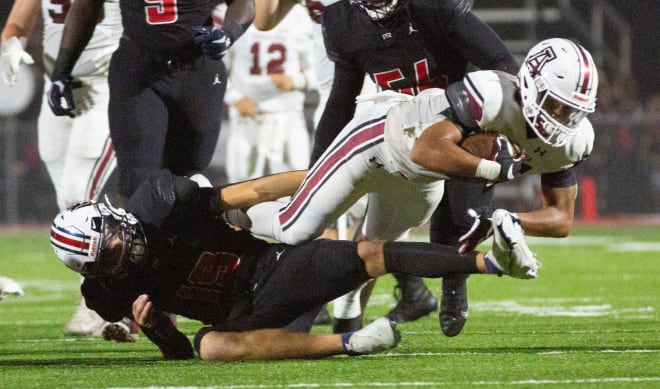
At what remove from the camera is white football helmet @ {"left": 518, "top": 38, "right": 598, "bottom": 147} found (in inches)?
160

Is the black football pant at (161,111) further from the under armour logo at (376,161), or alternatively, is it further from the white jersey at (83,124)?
the under armour logo at (376,161)

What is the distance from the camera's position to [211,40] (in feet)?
16.6

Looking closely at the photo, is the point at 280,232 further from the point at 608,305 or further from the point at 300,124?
the point at 300,124

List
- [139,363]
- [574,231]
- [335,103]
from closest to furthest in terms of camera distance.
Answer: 1. [139,363]
2. [335,103]
3. [574,231]

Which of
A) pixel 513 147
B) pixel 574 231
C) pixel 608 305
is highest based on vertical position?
pixel 513 147

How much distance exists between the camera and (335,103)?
516cm

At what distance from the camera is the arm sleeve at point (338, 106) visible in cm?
512

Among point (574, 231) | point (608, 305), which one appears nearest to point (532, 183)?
point (574, 231)

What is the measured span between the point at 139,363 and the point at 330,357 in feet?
2.09

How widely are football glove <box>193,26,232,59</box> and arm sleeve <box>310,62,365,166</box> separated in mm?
456

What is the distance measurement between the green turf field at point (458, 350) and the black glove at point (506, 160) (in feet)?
1.93

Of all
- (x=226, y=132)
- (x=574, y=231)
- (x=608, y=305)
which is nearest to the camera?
(x=608, y=305)

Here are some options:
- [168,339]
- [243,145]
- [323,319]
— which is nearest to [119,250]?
[168,339]

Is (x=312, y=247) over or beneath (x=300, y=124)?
over
